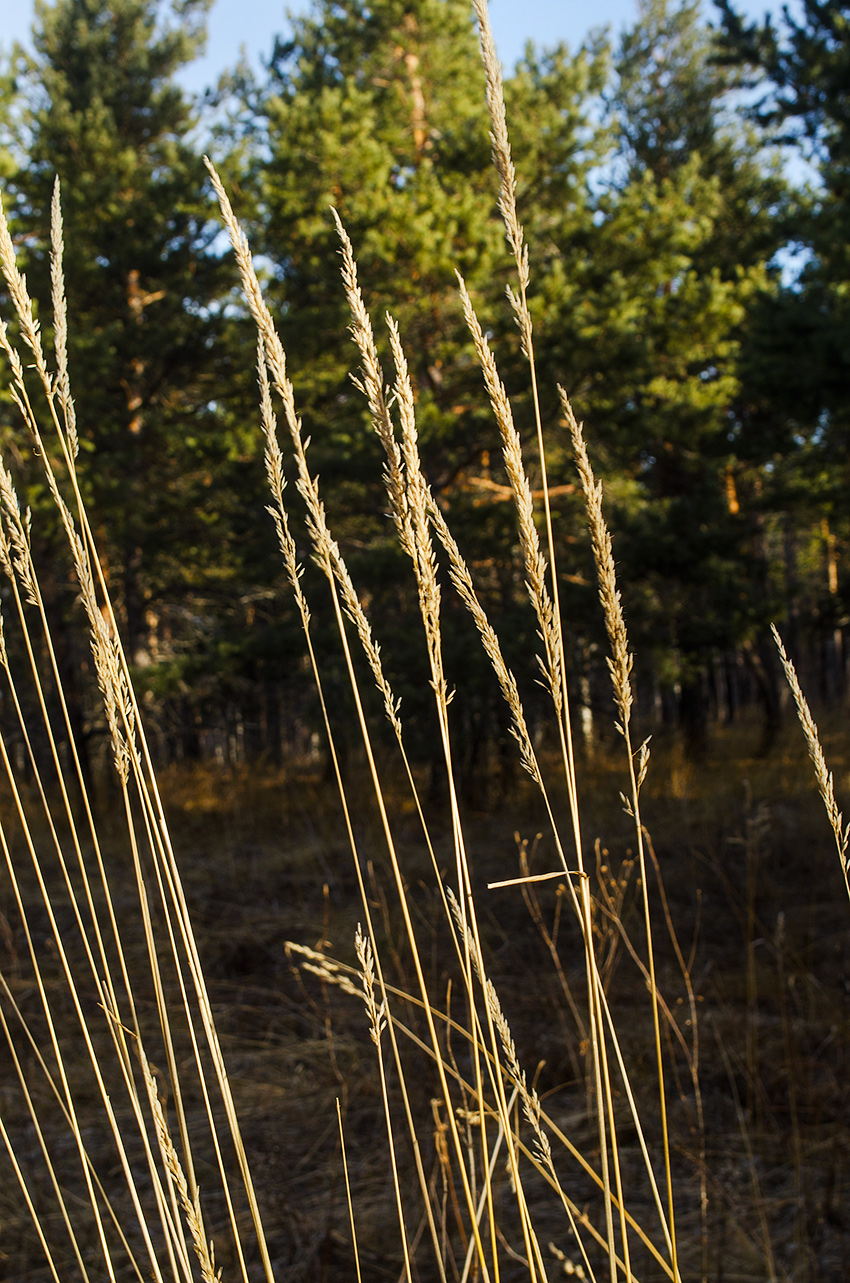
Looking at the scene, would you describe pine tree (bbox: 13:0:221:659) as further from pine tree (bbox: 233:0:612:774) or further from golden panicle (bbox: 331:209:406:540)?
golden panicle (bbox: 331:209:406:540)

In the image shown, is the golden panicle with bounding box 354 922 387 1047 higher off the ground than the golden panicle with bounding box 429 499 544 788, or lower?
lower

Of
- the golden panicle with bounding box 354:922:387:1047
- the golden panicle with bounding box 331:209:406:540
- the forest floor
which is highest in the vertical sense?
the golden panicle with bounding box 331:209:406:540

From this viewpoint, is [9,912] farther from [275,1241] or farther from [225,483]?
[225,483]

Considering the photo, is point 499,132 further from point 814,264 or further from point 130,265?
point 130,265

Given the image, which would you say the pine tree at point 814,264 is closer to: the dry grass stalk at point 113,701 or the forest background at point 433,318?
the forest background at point 433,318

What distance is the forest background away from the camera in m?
7.92

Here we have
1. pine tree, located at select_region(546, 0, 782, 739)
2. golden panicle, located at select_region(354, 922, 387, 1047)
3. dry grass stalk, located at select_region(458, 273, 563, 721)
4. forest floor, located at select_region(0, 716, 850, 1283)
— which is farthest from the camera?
pine tree, located at select_region(546, 0, 782, 739)

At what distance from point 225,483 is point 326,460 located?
1.85m

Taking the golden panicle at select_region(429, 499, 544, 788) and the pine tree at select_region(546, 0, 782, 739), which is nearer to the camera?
the golden panicle at select_region(429, 499, 544, 788)

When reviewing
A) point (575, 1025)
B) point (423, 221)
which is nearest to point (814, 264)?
point (423, 221)

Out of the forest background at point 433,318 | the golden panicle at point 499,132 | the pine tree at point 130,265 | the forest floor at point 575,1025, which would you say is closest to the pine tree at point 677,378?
the forest background at point 433,318

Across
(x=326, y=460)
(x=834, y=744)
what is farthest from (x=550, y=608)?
(x=834, y=744)

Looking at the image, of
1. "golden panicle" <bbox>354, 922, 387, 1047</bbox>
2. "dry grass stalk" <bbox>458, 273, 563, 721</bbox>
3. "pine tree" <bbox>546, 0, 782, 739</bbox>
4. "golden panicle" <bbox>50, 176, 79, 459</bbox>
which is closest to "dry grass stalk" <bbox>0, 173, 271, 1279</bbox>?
"golden panicle" <bbox>50, 176, 79, 459</bbox>

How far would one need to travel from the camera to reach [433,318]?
8.66 m
